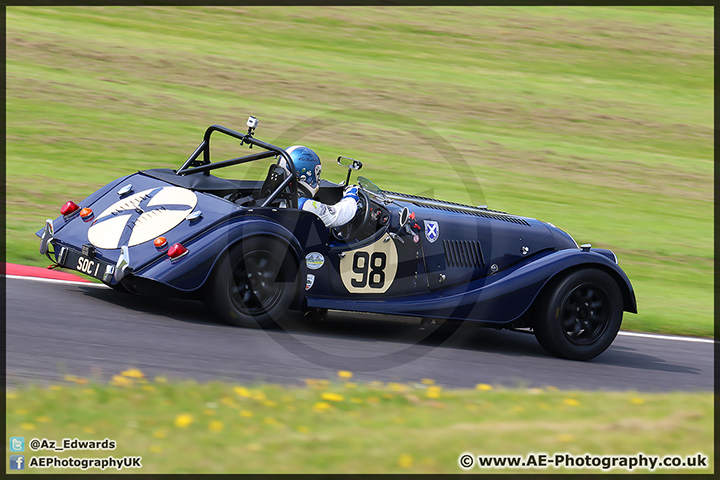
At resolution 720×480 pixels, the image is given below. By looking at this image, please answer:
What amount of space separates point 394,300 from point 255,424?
3136 millimetres

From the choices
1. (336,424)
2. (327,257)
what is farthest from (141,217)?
(336,424)

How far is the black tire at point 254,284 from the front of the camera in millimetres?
6953

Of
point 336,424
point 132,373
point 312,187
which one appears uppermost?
point 312,187

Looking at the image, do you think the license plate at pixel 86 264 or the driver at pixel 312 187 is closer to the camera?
the license plate at pixel 86 264

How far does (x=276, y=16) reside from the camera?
78.7 ft

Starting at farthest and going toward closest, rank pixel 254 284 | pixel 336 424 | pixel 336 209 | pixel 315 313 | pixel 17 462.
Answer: pixel 336 209, pixel 315 313, pixel 254 284, pixel 336 424, pixel 17 462

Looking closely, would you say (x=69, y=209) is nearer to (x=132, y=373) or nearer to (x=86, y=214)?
(x=86, y=214)

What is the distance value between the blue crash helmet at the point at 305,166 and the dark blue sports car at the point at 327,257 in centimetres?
11

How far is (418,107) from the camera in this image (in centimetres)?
1917

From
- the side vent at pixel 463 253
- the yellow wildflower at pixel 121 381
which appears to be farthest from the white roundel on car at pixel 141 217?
the side vent at pixel 463 253

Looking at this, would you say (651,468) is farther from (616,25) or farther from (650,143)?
(616,25)

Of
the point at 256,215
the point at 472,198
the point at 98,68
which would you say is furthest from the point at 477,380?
the point at 98,68

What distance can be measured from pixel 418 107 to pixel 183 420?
15257mm

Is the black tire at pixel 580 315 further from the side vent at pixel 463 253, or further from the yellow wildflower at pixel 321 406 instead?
the yellow wildflower at pixel 321 406
